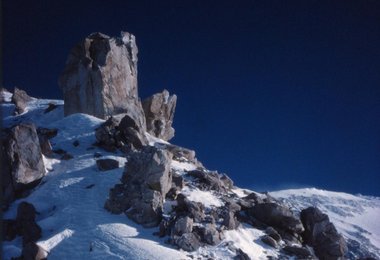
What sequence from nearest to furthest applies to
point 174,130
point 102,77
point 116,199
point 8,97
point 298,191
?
point 116,199 → point 102,77 → point 174,130 → point 8,97 → point 298,191

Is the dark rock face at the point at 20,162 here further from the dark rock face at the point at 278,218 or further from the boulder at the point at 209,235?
the dark rock face at the point at 278,218

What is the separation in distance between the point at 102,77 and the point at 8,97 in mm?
32666

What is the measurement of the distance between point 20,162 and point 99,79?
21.4 meters

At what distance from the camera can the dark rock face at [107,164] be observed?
31.6 meters

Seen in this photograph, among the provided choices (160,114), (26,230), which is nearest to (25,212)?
(26,230)

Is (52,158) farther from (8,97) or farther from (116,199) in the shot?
(8,97)

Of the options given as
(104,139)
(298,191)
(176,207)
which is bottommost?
(298,191)

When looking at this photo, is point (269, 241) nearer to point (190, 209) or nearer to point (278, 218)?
point (278, 218)

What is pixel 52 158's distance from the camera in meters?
33.6

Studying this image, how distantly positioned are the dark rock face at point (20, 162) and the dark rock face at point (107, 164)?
193 inches

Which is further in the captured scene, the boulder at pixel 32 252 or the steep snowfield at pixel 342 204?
the steep snowfield at pixel 342 204

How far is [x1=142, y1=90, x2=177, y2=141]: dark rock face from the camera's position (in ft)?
181

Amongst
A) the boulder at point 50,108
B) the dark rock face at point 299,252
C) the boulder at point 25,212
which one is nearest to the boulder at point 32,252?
the boulder at point 25,212

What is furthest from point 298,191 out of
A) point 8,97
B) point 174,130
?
point 8,97
